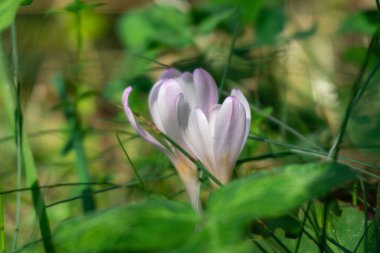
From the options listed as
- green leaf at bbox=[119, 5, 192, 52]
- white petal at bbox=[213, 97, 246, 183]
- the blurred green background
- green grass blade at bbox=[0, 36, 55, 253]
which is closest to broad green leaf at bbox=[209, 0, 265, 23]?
the blurred green background

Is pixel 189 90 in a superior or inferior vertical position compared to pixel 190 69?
superior

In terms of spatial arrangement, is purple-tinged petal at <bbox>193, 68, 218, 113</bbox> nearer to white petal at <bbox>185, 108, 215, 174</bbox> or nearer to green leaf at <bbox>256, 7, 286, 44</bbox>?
white petal at <bbox>185, 108, 215, 174</bbox>

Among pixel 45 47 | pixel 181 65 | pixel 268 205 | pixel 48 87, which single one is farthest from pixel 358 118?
pixel 45 47

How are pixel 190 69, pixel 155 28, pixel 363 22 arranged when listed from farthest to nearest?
pixel 155 28 → pixel 363 22 → pixel 190 69

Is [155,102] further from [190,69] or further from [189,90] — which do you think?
[190,69]

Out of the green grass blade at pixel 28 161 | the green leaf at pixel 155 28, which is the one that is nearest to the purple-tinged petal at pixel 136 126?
the green grass blade at pixel 28 161

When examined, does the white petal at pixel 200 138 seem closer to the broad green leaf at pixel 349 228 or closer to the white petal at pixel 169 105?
the white petal at pixel 169 105

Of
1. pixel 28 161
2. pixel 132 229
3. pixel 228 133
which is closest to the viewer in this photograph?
pixel 132 229

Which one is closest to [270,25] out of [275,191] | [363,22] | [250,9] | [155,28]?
[250,9]
